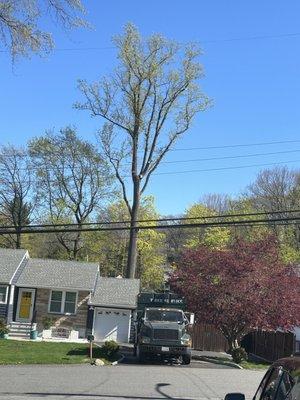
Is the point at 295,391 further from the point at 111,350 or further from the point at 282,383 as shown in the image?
the point at 111,350

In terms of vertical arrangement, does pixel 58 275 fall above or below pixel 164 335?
above

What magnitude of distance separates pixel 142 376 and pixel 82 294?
21.0 metres

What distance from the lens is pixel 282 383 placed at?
159 inches

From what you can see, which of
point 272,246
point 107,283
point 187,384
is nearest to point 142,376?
point 187,384

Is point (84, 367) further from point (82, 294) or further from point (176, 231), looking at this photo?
point (176, 231)

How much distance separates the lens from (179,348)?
74.4 ft

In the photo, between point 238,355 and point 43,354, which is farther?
point 238,355

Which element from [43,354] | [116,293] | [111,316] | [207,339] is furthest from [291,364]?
[116,293]

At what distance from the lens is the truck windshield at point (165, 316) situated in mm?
23844

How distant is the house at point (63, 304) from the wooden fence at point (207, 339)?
16.4 feet

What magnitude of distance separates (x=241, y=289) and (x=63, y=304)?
16511 mm

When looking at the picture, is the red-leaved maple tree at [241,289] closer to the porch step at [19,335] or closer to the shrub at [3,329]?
the shrub at [3,329]

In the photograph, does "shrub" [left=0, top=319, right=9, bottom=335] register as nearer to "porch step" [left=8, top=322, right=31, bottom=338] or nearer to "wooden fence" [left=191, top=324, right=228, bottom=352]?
"porch step" [left=8, top=322, right=31, bottom=338]

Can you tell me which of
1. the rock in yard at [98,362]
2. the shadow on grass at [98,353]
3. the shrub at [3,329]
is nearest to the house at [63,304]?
the shrub at [3,329]
